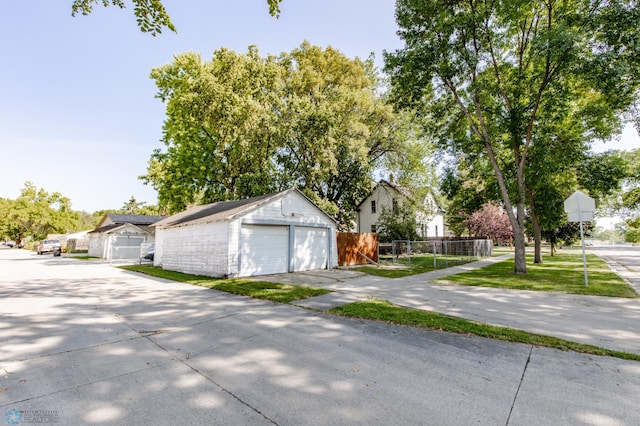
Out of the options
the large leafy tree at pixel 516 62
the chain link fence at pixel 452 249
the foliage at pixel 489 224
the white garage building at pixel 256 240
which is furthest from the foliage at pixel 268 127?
the foliage at pixel 489 224

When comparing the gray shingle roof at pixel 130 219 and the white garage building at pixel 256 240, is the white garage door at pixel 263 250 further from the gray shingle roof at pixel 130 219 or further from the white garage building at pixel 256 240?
the gray shingle roof at pixel 130 219

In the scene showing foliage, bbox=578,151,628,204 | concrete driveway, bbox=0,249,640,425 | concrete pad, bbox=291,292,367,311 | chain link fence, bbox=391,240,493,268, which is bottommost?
concrete pad, bbox=291,292,367,311

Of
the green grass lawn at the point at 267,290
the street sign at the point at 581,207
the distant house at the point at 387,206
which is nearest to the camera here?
the green grass lawn at the point at 267,290

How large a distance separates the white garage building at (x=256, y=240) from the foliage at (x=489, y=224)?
86.1ft

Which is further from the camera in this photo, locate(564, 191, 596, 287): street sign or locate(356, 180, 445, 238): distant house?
locate(356, 180, 445, 238): distant house

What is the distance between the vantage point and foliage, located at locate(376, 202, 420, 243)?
23722 millimetres

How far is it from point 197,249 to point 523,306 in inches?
507

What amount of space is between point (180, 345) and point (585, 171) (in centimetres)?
1873

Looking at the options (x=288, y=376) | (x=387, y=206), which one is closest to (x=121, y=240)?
(x=387, y=206)

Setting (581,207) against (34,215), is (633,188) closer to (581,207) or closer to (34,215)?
(581,207)

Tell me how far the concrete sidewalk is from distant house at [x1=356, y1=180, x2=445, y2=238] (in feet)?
53.3

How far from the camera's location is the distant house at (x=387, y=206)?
87.9 ft

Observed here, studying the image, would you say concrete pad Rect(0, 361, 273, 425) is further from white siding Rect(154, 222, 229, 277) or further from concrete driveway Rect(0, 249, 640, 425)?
white siding Rect(154, 222, 229, 277)

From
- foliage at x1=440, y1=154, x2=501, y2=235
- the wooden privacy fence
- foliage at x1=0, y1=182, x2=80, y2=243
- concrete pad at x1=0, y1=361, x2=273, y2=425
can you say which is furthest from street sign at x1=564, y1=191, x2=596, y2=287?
foliage at x1=0, y1=182, x2=80, y2=243
